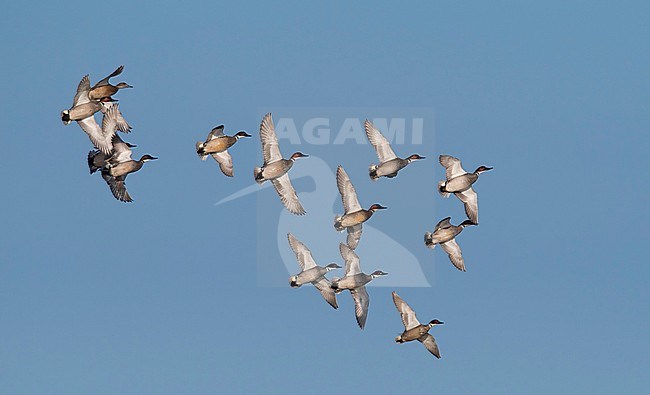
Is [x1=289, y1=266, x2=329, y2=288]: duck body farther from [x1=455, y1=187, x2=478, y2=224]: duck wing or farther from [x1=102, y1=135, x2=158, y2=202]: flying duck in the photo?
[x1=102, y1=135, x2=158, y2=202]: flying duck

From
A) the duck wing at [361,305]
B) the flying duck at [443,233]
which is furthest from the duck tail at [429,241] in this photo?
the duck wing at [361,305]

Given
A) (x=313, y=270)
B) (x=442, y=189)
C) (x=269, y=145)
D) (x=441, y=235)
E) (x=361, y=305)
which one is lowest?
(x=361, y=305)

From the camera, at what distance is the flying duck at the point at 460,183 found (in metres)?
41.4

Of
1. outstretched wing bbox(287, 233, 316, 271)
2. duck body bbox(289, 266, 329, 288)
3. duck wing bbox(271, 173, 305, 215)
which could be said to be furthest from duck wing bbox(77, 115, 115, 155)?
outstretched wing bbox(287, 233, 316, 271)

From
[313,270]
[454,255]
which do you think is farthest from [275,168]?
[454,255]

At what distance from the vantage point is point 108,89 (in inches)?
1548

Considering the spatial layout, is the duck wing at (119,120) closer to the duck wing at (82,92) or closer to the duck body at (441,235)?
the duck wing at (82,92)

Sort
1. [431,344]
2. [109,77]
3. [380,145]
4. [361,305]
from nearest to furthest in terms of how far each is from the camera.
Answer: [109,77], [380,145], [361,305], [431,344]

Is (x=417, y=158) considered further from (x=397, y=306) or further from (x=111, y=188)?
(x=111, y=188)

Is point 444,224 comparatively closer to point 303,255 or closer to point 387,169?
point 387,169

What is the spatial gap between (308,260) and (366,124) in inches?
145

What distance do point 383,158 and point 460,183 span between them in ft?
8.74

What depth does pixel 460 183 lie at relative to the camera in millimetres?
41344

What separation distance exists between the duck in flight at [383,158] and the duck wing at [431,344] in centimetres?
474
